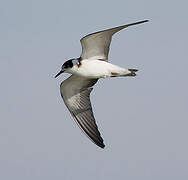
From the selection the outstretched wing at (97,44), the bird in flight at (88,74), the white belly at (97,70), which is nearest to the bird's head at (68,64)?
the bird in flight at (88,74)

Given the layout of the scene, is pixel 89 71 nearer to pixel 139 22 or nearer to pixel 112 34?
pixel 112 34

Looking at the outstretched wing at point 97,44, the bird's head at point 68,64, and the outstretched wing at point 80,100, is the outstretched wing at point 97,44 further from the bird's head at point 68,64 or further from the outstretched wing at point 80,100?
the outstretched wing at point 80,100

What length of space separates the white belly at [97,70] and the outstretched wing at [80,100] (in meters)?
1.97

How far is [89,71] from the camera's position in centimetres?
1859

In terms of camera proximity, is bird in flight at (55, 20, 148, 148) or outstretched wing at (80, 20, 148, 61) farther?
bird in flight at (55, 20, 148, 148)

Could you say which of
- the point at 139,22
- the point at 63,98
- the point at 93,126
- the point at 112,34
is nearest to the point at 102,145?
the point at 93,126

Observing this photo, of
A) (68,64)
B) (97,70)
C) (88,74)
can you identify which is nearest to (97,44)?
(97,70)

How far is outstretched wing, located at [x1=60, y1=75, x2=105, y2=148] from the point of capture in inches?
813

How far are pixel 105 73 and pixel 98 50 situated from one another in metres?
0.96

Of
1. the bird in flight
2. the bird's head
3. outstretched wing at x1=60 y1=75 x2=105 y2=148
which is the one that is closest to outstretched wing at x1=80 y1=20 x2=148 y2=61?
the bird in flight

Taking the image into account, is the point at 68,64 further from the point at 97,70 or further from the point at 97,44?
the point at 97,44

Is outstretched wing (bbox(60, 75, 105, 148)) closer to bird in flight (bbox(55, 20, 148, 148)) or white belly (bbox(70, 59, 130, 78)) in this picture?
bird in flight (bbox(55, 20, 148, 148))

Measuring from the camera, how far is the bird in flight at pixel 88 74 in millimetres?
18578

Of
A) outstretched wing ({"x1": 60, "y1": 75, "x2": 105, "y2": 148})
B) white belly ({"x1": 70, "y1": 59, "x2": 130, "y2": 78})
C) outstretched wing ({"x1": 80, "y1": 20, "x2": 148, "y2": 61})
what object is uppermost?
outstretched wing ({"x1": 80, "y1": 20, "x2": 148, "y2": 61})
